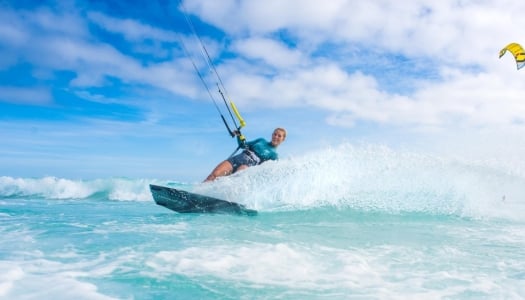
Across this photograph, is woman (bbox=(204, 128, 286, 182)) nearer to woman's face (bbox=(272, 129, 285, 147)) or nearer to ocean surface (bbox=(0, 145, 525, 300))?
woman's face (bbox=(272, 129, 285, 147))

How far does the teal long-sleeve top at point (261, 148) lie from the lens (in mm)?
9742

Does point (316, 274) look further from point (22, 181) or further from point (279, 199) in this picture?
point (22, 181)

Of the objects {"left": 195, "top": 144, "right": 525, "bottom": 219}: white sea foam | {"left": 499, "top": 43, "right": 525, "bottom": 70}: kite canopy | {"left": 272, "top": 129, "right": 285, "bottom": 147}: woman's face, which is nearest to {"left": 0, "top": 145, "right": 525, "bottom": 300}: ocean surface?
{"left": 195, "top": 144, "right": 525, "bottom": 219}: white sea foam

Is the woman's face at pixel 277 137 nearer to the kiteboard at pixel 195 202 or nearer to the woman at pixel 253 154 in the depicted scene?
the woman at pixel 253 154

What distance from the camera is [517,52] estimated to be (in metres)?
11.5

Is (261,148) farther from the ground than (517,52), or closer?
closer

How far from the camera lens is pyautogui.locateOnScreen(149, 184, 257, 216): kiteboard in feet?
28.1

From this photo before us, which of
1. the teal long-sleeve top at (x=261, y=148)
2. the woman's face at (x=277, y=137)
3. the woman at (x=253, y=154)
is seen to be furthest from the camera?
the woman's face at (x=277, y=137)

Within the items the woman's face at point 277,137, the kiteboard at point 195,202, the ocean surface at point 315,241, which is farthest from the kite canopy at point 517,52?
the kiteboard at point 195,202

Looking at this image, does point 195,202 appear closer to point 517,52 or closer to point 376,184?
point 376,184

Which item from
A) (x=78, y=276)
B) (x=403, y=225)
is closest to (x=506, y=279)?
(x=403, y=225)

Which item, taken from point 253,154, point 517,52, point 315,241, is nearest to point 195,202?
point 253,154

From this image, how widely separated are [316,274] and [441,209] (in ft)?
22.3

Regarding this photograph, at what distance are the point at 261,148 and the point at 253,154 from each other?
Answer: 10.1 inches
